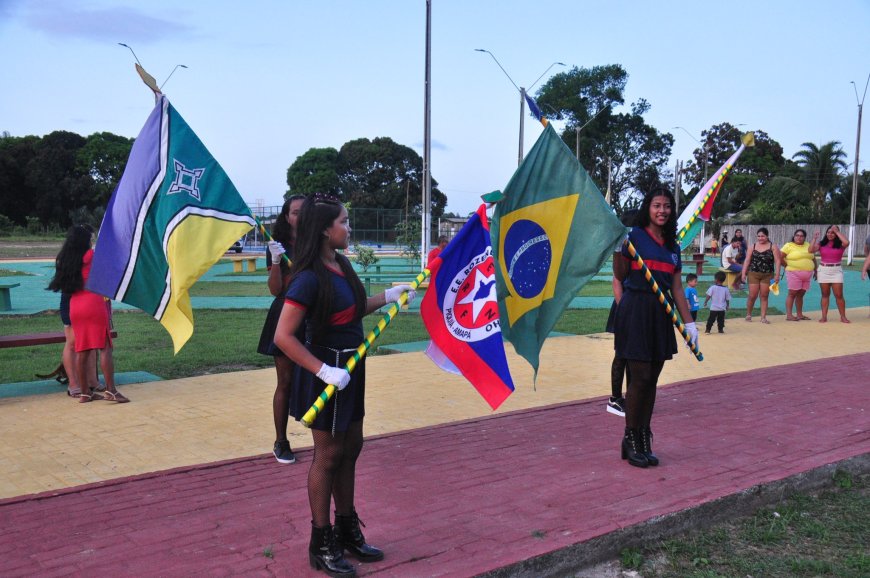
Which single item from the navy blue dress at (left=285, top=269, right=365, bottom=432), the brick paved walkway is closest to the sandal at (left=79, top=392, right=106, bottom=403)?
the brick paved walkway

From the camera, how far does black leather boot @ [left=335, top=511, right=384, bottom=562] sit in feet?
12.2

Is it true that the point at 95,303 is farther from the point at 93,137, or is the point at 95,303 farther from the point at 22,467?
the point at 93,137

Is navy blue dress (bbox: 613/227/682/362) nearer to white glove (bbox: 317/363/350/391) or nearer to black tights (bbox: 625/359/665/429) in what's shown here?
black tights (bbox: 625/359/665/429)

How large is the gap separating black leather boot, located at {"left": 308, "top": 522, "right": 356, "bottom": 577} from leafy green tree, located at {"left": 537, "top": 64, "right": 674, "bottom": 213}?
200 feet

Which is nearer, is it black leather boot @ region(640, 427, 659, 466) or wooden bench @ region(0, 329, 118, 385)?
black leather boot @ region(640, 427, 659, 466)

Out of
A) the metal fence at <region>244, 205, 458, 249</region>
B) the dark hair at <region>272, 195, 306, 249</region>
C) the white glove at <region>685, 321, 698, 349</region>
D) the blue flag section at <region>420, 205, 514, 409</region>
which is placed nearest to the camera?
the blue flag section at <region>420, 205, 514, 409</region>

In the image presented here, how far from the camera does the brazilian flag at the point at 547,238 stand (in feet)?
16.6

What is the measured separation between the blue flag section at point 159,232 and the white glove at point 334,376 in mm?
2132

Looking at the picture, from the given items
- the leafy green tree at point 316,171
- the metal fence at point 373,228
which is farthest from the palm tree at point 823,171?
the leafy green tree at point 316,171

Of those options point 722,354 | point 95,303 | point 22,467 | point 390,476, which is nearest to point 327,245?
point 390,476

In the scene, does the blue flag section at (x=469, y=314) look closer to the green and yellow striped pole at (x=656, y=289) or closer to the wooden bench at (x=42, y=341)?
the green and yellow striped pole at (x=656, y=289)

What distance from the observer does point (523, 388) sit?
26.7 ft

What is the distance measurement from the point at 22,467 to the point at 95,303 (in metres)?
2.20

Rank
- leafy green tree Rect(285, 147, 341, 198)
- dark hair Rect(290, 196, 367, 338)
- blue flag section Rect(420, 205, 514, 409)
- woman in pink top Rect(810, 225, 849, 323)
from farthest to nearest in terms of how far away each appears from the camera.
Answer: leafy green tree Rect(285, 147, 341, 198), woman in pink top Rect(810, 225, 849, 323), blue flag section Rect(420, 205, 514, 409), dark hair Rect(290, 196, 367, 338)
